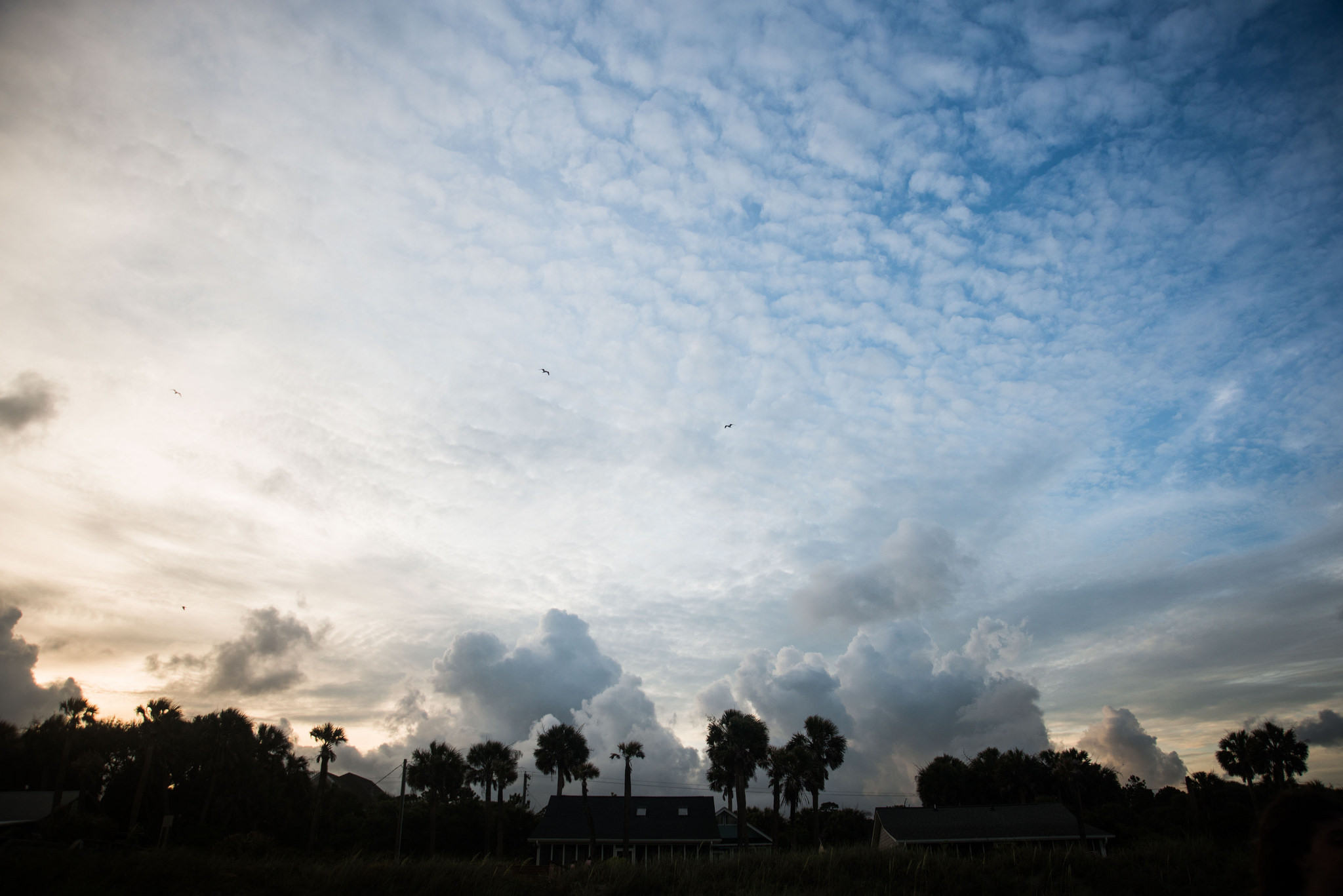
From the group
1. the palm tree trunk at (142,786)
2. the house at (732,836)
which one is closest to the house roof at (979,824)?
the house at (732,836)

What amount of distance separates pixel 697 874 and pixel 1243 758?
7082 centimetres

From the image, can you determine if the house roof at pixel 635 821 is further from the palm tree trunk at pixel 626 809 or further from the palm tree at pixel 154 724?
the palm tree at pixel 154 724

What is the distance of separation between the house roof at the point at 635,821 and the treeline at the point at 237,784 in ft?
17.1

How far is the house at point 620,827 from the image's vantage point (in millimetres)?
50406

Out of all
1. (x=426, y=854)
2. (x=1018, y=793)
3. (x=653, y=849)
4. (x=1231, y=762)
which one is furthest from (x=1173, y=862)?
(x=1018, y=793)

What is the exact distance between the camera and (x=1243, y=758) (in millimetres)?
60125

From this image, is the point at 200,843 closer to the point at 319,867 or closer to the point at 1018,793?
the point at 319,867

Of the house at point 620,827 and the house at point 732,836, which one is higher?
the house at point 620,827

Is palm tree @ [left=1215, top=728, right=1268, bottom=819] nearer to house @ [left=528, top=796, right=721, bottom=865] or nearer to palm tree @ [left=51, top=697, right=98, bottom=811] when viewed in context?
house @ [left=528, top=796, right=721, bottom=865]

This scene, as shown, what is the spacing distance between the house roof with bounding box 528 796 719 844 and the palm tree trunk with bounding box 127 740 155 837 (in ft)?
102

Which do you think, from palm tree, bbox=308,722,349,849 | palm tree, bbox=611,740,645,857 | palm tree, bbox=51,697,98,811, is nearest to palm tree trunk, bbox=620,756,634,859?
palm tree, bbox=611,740,645,857

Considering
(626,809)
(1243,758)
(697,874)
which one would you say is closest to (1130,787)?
(1243,758)

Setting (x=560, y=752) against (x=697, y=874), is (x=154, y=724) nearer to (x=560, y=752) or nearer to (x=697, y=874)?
(x=560, y=752)

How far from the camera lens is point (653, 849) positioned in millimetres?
50469
